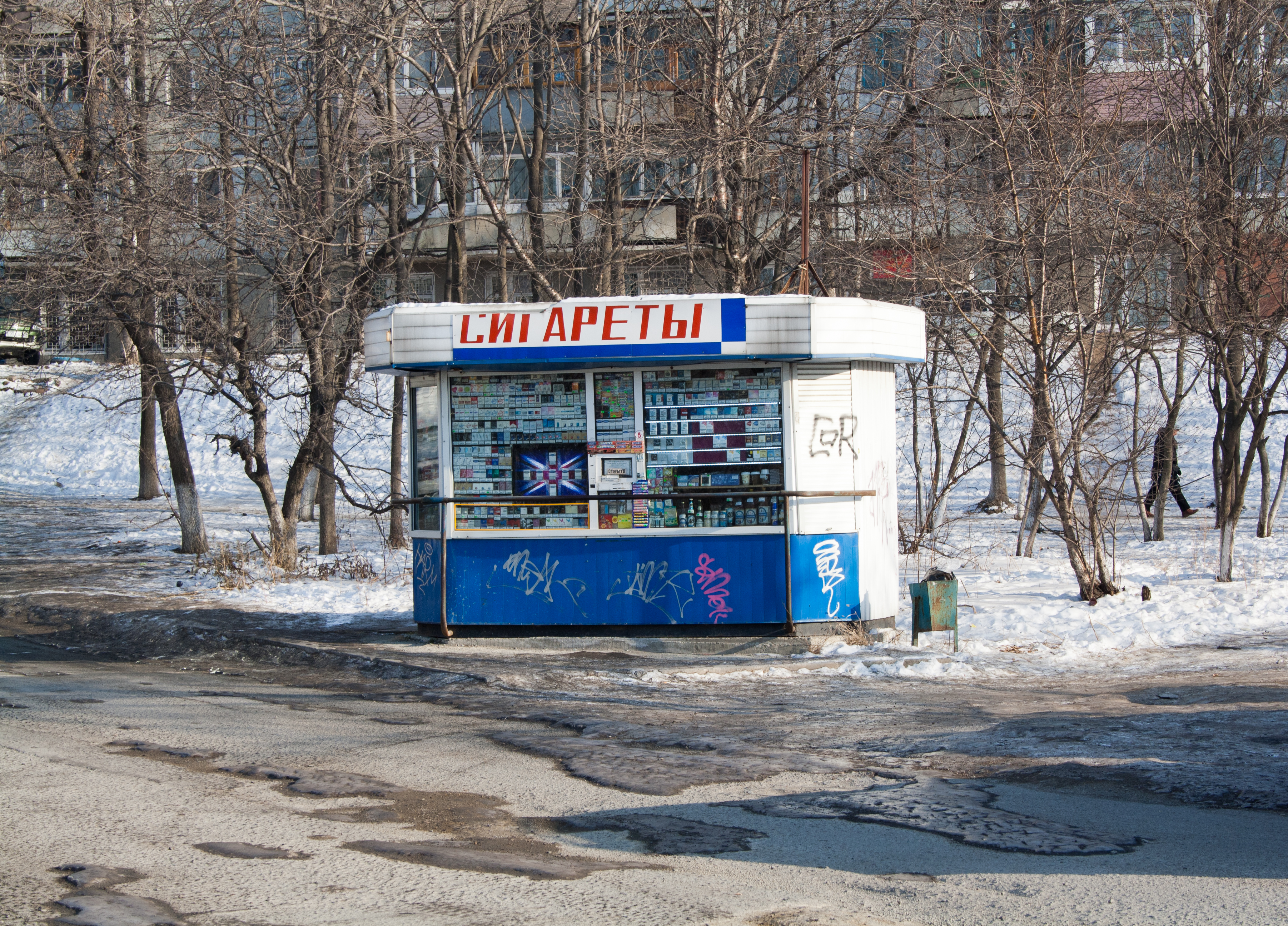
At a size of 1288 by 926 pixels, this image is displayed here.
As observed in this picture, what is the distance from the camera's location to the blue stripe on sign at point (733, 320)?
34.2 feet

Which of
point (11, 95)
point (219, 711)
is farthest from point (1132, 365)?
point (11, 95)

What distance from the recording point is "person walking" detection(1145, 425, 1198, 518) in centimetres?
1709

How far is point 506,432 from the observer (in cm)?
1120

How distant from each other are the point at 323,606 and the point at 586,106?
842 cm

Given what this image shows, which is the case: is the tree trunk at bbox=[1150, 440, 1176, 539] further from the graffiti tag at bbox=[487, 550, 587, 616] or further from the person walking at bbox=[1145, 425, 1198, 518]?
the graffiti tag at bbox=[487, 550, 587, 616]

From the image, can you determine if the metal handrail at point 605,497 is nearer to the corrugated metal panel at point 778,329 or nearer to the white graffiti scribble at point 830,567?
the white graffiti scribble at point 830,567

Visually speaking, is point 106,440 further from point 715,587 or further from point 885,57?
point 715,587

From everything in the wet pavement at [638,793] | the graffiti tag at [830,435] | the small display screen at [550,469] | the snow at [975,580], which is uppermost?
the graffiti tag at [830,435]

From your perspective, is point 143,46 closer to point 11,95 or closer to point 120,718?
point 11,95

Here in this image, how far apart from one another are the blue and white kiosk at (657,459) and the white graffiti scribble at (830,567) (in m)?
0.02

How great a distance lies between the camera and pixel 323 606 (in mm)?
13844

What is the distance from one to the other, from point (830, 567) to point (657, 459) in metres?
1.93

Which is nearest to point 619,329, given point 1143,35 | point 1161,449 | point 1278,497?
point 1143,35

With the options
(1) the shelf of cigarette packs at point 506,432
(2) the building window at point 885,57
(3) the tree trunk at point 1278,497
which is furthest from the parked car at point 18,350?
(3) the tree trunk at point 1278,497
